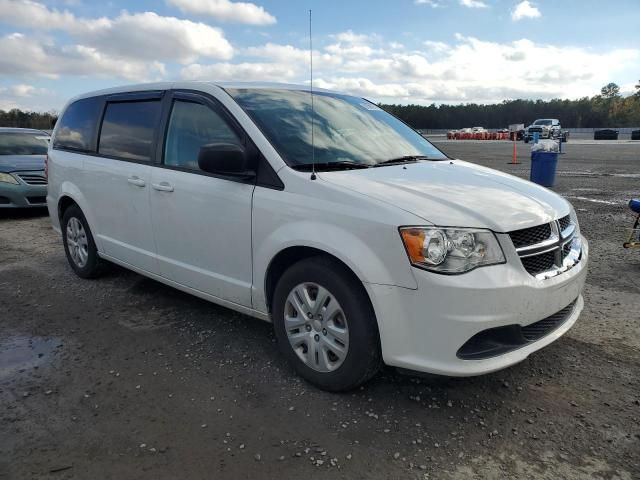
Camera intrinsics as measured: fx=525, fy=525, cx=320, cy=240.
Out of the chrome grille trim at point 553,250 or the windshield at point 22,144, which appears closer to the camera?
the chrome grille trim at point 553,250

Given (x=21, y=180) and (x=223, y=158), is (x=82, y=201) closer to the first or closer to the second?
(x=223, y=158)

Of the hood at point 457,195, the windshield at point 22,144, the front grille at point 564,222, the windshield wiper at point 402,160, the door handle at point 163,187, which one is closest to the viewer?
the hood at point 457,195

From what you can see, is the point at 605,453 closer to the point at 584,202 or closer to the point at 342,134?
the point at 342,134

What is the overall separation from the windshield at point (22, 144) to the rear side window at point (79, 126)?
5.44 metres

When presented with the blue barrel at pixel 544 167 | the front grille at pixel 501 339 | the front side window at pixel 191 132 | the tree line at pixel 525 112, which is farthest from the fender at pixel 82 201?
the tree line at pixel 525 112

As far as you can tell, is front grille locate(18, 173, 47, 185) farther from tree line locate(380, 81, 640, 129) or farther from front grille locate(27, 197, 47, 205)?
tree line locate(380, 81, 640, 129)

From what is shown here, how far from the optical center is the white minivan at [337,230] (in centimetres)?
267

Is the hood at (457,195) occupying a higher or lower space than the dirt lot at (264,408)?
higher

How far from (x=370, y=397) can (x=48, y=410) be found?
1839 mm

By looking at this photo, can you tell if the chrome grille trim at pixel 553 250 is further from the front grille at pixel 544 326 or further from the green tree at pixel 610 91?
the green tree at pixel 610 91

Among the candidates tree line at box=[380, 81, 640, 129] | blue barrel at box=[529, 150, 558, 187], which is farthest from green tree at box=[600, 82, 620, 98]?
blue barrel at box=[529, 150, 558, 187]

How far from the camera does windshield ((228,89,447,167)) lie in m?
3.43

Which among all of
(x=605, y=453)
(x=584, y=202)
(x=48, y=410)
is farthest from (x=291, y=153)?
(x=584, y=202)

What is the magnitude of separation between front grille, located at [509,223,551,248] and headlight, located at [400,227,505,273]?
182 mm
